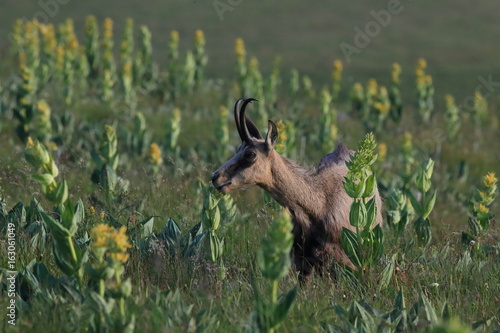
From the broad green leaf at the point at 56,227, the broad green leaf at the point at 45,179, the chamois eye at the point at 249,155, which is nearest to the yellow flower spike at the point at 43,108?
the chamois eye at the point at 249,155

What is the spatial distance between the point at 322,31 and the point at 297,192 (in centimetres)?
2028

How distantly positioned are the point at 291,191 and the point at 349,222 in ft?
1.54

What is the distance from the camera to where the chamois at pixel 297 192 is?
15.9ft

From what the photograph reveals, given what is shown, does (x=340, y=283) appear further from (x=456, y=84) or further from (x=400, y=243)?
(x=456, y=84)

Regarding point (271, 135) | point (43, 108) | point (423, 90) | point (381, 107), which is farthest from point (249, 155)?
point (423, 90)

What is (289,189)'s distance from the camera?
5.04 metres

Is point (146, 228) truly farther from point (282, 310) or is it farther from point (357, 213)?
point (282, 310)

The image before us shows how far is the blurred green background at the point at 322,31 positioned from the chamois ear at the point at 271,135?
12.5 meters

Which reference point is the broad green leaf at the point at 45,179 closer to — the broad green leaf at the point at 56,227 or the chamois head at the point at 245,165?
the broad green leaf at the point at 56,227

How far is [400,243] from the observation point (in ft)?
19.0

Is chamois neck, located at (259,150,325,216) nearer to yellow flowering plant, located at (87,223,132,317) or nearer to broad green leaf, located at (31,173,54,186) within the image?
broad green leaf, located at (31,173,54,186)

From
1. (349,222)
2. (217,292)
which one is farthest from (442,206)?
(217,292)

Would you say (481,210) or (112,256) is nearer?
(112,256)

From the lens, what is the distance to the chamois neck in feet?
16.5
